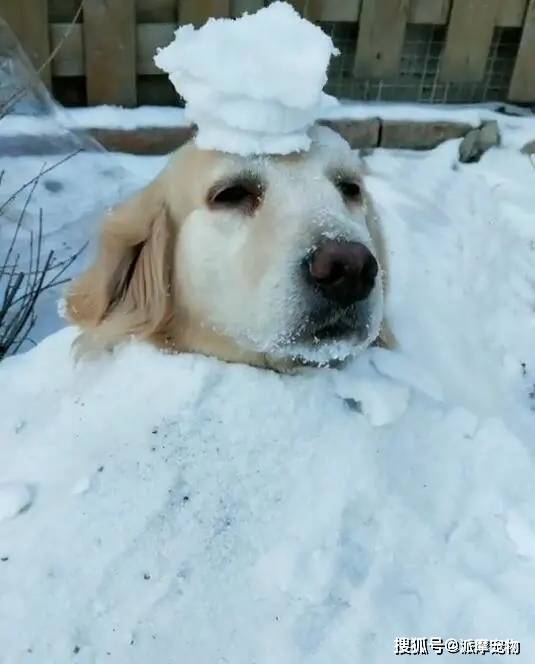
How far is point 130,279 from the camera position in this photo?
227 cm

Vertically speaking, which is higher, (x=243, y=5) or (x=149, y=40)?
(x=243, y=5)

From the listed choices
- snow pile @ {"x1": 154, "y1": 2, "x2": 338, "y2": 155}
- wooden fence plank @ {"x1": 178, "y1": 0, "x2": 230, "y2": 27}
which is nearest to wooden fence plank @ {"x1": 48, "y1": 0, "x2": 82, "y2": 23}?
wooden fence plank @ {"x1": 178, "y1": 0, "x2": 230, "y2": 27}

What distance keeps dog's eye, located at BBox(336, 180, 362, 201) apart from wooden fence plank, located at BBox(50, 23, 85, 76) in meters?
2.51

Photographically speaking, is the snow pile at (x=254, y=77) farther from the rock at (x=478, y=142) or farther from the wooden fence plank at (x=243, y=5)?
the rock at (x=478, y=142)

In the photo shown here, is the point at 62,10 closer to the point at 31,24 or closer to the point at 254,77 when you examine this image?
the point at 31,24

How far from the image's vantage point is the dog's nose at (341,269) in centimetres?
186

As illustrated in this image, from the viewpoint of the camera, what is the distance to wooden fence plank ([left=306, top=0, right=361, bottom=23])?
4.45 metres

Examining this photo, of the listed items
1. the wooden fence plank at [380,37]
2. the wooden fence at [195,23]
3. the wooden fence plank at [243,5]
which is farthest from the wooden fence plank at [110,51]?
the wooden fence plank at [380,37]

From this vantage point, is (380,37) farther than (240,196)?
Yes

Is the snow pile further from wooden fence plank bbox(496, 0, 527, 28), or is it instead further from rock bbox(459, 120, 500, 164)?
wooden fence plank bbox(496, 0, 527, 28)

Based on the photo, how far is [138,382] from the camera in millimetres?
2168

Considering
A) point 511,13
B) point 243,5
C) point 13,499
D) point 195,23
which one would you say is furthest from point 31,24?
point 13,499

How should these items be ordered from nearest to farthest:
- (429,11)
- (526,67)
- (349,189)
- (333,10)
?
(349,189) < (333,10) < (429,11) < (526,67)

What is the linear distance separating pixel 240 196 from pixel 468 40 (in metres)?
3.06
